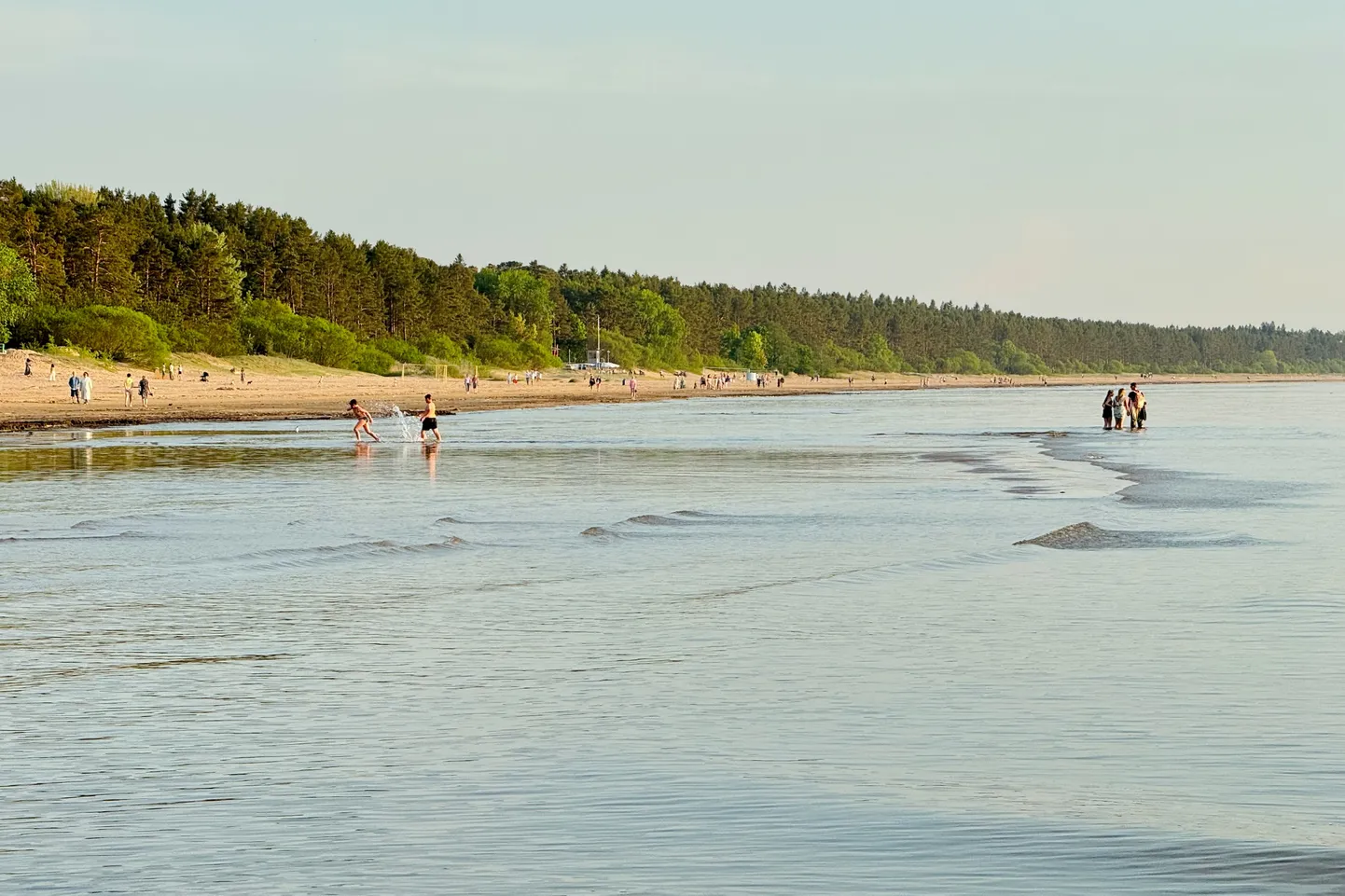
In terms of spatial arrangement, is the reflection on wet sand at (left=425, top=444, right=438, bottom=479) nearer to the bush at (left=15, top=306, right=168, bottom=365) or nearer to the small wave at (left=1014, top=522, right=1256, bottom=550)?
the small wave at (left=1014, top=522, right=1256, bottom=550)

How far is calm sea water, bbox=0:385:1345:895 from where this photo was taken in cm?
759

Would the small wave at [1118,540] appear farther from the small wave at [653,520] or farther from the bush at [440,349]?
the bush at [440,349]

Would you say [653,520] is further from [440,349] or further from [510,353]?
[510,353]

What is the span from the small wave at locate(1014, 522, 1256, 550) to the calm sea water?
146mm

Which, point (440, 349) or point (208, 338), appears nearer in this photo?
point (208, 338)

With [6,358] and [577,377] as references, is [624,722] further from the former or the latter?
[577,377]

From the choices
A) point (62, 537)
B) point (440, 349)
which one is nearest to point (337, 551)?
point (62, 537)

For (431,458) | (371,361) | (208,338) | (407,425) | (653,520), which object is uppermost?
(208,338)

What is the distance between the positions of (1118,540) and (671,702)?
40.9 feet

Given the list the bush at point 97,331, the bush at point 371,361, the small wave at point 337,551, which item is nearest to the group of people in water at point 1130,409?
the small wave at point 337,551

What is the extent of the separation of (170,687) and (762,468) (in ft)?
98.1

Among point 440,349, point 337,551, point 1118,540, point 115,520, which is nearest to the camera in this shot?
point 337,551

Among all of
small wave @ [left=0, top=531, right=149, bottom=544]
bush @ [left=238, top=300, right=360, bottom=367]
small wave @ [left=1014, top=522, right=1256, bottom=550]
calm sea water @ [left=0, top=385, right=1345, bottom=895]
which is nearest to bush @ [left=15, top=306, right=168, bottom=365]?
bush @ [left=238, top=300, right=360, bottom=367]

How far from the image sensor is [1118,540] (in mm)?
22078
